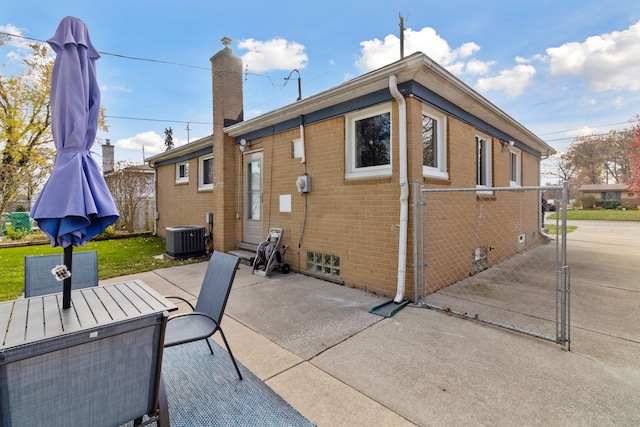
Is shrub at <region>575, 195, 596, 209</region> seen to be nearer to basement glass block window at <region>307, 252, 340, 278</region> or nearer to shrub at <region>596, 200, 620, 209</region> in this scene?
shrub at <region>596, 200, 620, 209</region>

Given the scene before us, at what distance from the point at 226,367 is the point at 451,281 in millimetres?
4126

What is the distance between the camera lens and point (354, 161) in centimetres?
526

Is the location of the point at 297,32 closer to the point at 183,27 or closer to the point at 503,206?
the point at 183,27

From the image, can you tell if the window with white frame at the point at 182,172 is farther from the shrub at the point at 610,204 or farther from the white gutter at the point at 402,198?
the shrub at the point at 610,204

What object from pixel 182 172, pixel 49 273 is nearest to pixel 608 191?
pixel 182 172

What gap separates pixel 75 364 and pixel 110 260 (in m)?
7.48

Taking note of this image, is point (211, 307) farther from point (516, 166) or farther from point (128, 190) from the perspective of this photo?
point (128, 190)

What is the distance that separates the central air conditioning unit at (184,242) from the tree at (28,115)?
8707mm

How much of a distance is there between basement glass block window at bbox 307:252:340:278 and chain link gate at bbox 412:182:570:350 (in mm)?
1630

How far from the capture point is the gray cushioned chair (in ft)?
9.55

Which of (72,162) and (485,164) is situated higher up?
(485,164)

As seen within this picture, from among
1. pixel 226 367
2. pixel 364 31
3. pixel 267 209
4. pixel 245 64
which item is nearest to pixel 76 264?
pixel 226 367

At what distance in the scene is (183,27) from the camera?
25.4 ft

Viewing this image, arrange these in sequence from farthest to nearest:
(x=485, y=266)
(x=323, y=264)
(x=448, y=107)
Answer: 1. (x=485, y=266)
2. (x=323, y=264)
3. (x=448, y=107)
